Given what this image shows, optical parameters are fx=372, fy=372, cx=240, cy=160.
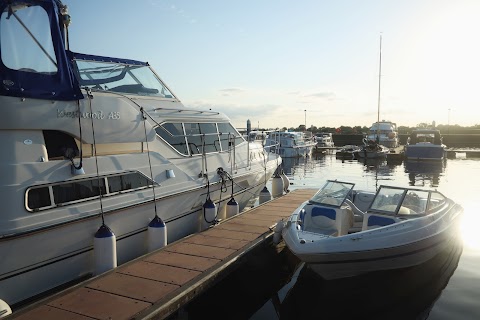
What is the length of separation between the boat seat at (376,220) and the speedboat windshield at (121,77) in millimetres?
5763

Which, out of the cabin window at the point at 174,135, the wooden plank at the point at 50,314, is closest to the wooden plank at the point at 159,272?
the wooden plank at the point at 50,314

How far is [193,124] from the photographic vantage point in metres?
9.56

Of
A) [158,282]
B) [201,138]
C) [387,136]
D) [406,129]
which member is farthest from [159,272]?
[406,129]

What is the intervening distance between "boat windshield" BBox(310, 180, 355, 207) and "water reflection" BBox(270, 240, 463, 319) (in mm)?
1618

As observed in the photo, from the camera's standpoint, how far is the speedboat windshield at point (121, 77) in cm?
832

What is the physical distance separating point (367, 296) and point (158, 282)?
3862mm

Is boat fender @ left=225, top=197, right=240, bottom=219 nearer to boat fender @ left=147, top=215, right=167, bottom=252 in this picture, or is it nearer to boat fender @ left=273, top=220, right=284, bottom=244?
boat fender @ left=273, top=220, right=284, bottom=244

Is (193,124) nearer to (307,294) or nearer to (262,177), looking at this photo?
(262,177)

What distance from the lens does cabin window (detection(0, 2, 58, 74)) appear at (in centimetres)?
538

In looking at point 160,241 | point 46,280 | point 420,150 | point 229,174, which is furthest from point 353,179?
point 46,280

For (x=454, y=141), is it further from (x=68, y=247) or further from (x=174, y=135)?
(x=68, y=247)

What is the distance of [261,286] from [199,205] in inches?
91.6

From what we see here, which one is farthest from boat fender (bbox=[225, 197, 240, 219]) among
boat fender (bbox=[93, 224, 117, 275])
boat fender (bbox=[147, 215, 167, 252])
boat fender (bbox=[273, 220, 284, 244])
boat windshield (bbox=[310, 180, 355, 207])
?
boat fender (bbox=[93, 224, 117, 275])

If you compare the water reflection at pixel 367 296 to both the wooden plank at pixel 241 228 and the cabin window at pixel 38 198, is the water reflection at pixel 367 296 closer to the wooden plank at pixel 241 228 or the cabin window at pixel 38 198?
the wooden plank at pixel 241 228
